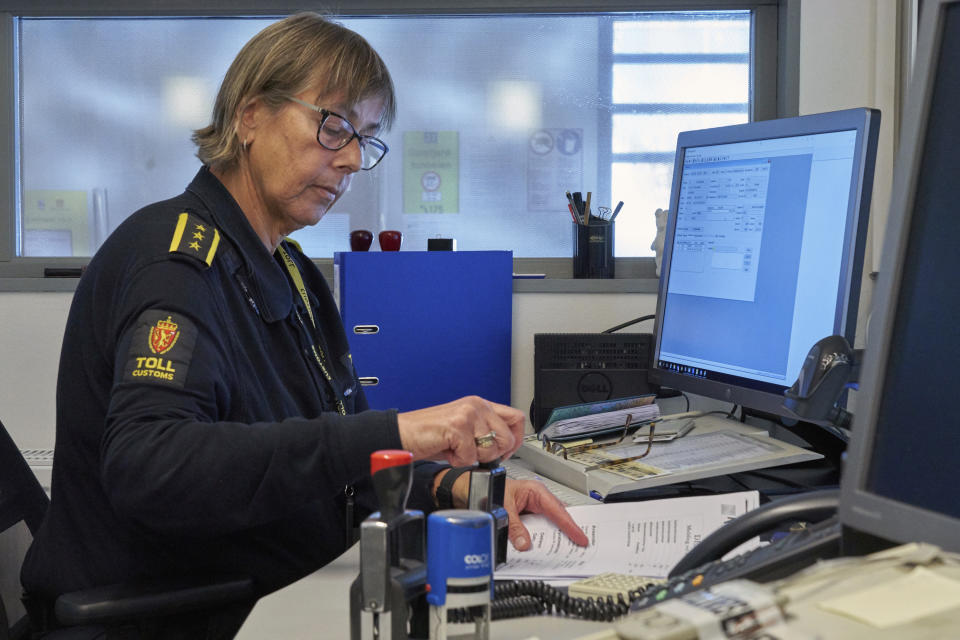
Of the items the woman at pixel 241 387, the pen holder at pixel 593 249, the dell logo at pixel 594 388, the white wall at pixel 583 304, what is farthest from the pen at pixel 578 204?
the woman at pixel 241 387

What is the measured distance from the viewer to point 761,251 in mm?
1482

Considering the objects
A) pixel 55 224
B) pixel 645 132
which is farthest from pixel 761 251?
pixel 55 224

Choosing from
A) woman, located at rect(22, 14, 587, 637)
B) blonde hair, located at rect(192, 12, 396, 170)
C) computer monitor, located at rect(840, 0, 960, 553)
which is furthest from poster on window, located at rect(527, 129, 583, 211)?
computer monitor, located at rect(840, 0, 960, 553)

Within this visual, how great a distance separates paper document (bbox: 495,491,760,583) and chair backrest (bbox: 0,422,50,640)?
0.69 m

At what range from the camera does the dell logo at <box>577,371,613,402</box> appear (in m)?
1.82

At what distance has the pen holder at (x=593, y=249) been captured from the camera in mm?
2143

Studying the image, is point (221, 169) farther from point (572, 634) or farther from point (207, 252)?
point (572, 634)

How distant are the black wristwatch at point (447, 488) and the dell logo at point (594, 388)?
23.8 inches

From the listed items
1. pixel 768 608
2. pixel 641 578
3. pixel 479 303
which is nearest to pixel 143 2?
pixel 479 303

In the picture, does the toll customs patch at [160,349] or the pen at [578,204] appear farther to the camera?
the pen at [578,204]

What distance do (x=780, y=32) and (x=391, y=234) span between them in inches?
43.4

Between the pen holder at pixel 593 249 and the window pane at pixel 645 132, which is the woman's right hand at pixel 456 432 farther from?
the window pane at pixel 645 132

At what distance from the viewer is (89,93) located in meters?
2.34

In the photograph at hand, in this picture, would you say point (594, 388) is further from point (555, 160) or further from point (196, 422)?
point (196, 422)
